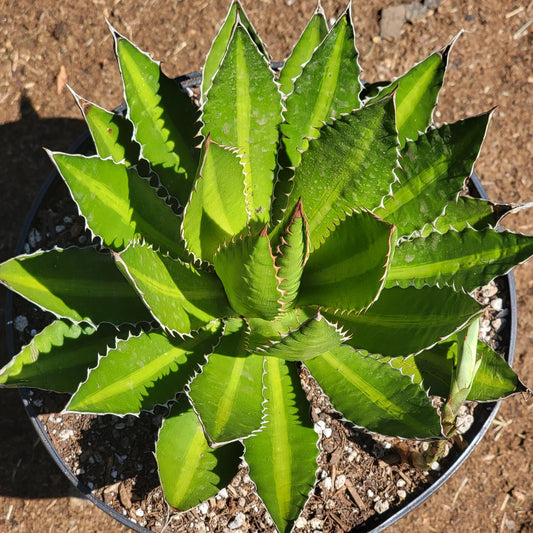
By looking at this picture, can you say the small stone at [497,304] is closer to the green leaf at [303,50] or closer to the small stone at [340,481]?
the small stone at [340,481]

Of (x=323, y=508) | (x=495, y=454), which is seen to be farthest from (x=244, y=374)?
(x=495, y=454)

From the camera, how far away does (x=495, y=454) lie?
233 centimetres

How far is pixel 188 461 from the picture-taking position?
147cm

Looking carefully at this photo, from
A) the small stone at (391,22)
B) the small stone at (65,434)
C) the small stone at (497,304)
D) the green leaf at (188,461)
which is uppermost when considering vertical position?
the small stone at (391,22)

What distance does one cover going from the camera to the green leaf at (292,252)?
3.37ft

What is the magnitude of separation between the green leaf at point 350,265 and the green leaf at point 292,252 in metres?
0.09

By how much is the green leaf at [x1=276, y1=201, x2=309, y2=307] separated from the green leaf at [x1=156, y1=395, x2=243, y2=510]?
455mm

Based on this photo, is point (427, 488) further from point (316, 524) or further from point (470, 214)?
point (470, 214)

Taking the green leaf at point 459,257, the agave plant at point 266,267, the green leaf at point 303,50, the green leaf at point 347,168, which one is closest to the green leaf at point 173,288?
the agave plant at point 266,267

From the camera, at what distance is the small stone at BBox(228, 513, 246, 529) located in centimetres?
183

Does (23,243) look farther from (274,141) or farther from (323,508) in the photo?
(323,508)

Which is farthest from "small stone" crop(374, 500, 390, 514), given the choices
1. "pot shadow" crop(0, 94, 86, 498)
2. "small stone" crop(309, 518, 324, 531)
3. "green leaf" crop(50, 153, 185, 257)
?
"pot shadow" crop(0, 94, 86, 498)

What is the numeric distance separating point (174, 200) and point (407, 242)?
58 cm

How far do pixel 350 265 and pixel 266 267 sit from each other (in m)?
0.19
